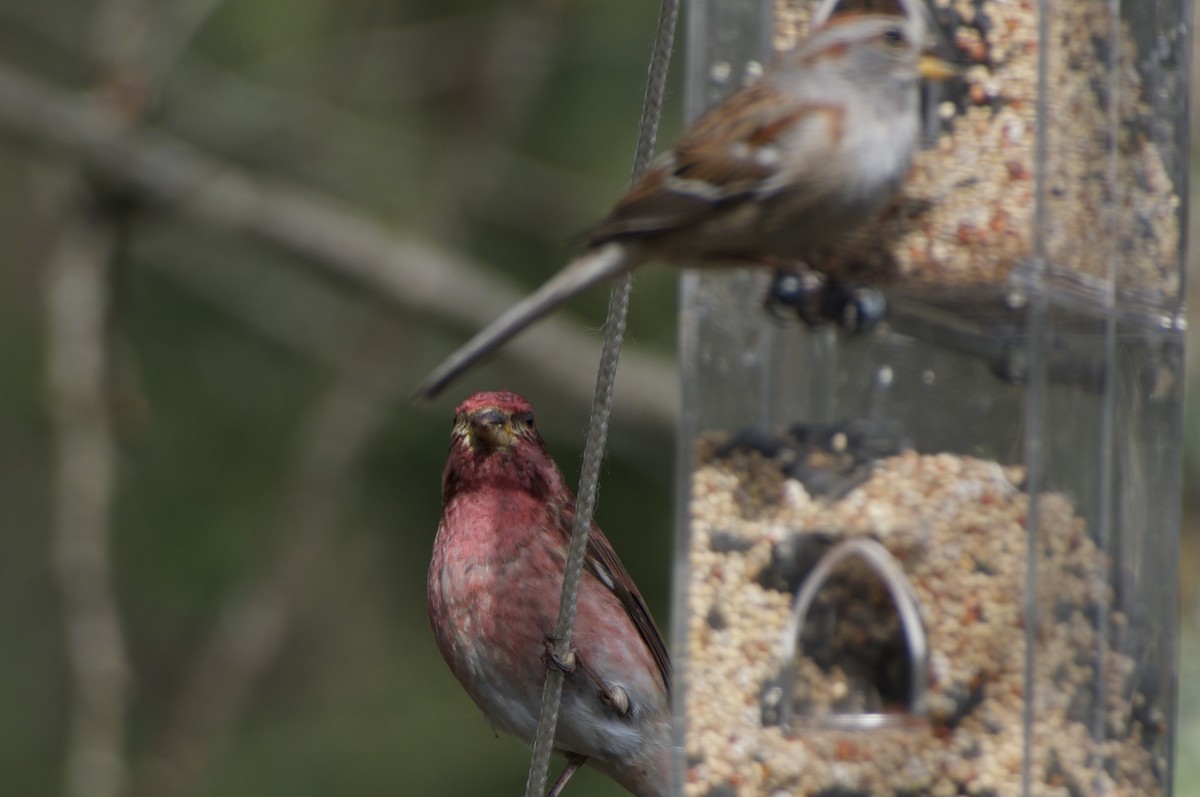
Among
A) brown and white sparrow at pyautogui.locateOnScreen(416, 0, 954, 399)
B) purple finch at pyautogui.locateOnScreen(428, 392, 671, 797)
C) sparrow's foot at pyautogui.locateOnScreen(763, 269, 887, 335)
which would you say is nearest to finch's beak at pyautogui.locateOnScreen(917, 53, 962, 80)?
brown and white sparrow at pyautogui.locateOnScreen(416, 0, 954, 399)

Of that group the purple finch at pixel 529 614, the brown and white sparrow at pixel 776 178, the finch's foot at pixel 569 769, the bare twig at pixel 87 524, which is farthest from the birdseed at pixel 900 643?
the bare twig at pixel 87 524

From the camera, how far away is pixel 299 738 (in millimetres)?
10539

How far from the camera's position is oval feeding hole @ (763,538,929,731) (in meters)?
3.56

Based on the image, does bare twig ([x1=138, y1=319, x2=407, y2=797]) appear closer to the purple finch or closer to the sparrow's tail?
the purple finch

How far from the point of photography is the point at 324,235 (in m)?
8.56

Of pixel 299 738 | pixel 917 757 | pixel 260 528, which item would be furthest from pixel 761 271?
pixel 299 738

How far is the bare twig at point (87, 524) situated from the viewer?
7477 mm

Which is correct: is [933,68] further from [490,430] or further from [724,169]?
[490,430]

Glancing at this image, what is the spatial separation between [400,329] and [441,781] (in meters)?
2.76

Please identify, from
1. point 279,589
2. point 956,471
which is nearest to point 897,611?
point 956,471

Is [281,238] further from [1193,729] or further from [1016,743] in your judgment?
[1016,743]

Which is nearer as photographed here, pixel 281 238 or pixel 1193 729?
pixel 1193 729

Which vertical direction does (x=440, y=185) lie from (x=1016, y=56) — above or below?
above

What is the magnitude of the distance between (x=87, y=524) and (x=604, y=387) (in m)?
5.11
